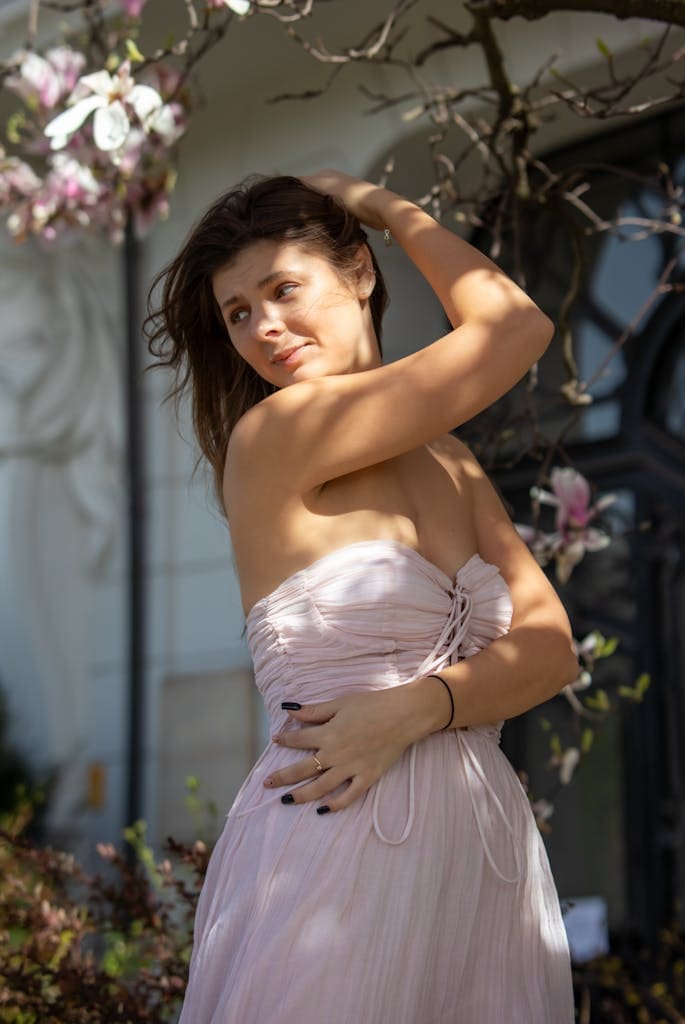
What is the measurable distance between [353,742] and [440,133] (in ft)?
10.1

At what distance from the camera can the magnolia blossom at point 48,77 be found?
387 cm

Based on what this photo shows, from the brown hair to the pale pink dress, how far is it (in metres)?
0.44

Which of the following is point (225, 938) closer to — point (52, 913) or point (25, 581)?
point (52, 913)

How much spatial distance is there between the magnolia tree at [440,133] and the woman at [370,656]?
0.70 m

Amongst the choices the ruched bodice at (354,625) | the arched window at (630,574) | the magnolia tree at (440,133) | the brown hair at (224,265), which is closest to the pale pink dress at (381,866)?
the ruched bodice at (354,625)

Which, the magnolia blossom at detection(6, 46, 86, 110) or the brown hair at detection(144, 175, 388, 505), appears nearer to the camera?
the brown hair at detection(144, 175, 388, 505)

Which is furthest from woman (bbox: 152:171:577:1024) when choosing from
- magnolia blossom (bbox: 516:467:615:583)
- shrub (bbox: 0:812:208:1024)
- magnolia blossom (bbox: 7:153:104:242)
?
magnolia blossom (bbox: 7:153:104:242)

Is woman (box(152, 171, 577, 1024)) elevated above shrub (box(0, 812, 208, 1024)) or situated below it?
above

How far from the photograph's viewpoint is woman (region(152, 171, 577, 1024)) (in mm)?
1589

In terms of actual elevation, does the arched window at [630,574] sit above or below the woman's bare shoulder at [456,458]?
below

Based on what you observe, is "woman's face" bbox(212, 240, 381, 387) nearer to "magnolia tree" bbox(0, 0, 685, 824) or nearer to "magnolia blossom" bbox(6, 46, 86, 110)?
"magnolia tree" bbox(0, 0, 685, 824)

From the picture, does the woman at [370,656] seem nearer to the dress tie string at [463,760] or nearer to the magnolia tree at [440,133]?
the dress tie string at [463,760]

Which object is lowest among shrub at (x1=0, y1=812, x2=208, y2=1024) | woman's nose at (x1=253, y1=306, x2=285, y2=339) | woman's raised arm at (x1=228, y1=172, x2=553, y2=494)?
shrub at (x1=0, y1=812, x2=208, y2=1024)

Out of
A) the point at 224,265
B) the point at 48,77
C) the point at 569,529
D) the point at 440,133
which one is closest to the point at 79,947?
the point at 569,529
